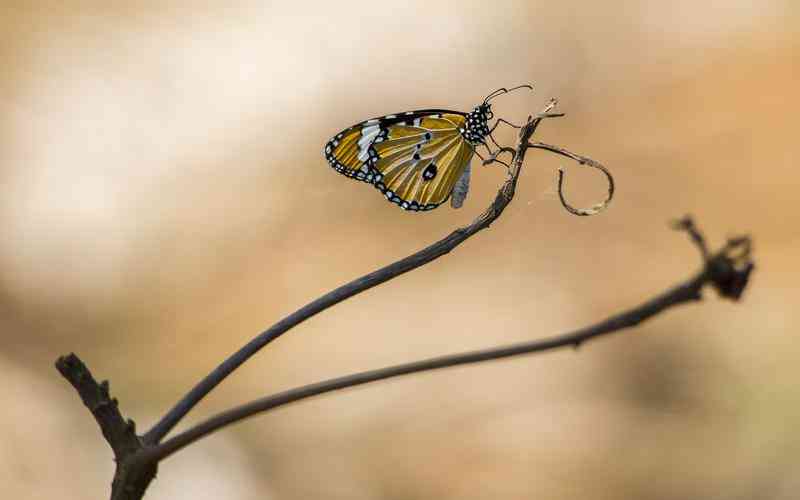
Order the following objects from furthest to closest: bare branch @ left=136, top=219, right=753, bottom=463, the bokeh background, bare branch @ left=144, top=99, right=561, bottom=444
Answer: the bokeh background → bare branch @ left=144, top=99, right=561, bottom=444 → bare branch @ left=136, top=219, right=753, bottom=463

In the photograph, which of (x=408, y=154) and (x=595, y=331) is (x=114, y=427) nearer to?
(x=595, y=331)

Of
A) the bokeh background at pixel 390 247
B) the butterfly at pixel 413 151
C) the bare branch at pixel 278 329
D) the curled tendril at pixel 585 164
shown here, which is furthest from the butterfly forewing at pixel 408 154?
the bokeh background at pixel 390 247

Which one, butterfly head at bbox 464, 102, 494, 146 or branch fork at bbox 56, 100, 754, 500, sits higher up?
butterfly head at bbox 464, 102, 494, 146

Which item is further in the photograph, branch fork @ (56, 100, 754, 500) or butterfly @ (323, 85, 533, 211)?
butterfly @ (323, 85, 533, 211)

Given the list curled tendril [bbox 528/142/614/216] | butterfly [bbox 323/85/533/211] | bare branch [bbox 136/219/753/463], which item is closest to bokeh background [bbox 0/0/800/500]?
butterfly [bbox 323/85/533/211]

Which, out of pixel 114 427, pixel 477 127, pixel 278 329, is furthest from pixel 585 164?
pixel 477 127

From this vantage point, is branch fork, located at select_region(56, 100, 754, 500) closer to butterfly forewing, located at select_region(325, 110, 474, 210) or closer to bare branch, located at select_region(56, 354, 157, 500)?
bare branch, located at select_region(56, 354, 157, 500)

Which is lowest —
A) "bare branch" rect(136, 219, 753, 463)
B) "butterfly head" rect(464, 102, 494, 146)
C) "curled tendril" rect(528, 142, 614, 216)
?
"bare branch" rect(136, 219, 753, 463)

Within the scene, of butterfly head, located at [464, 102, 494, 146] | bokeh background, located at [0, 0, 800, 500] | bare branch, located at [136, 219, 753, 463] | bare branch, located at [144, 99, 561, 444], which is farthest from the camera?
bokeh background, located at [0, 0, 800, 500]

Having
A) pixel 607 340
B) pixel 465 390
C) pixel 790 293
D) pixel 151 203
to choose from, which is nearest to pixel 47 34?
pixel 151 203
